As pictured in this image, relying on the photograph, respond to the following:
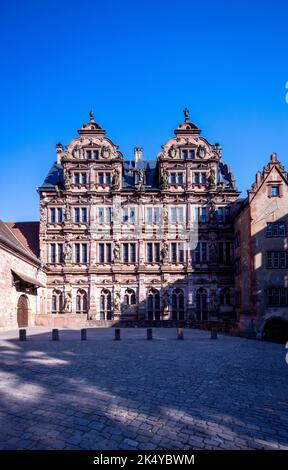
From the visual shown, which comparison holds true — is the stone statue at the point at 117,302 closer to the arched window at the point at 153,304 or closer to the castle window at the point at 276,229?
the arched window at the point at 153,304

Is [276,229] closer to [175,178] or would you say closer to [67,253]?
[175,178]

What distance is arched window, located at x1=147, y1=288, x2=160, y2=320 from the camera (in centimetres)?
3164

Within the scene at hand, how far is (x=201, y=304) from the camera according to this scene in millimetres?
31766

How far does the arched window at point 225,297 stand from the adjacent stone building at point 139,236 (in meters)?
0.10

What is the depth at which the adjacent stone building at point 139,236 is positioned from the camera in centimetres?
3164

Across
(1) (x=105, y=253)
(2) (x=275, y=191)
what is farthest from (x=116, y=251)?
(2) (x=275, y=191)

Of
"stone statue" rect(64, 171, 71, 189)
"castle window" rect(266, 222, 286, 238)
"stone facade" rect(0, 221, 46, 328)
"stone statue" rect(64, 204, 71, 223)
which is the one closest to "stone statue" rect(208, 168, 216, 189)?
"castle window" rect(266, 222, 286, 238)

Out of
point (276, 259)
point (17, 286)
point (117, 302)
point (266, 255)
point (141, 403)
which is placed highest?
point (266, 255)

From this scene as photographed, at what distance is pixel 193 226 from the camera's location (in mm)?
32469

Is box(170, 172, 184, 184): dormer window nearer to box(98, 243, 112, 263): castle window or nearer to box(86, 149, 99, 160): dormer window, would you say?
box(86, 149, 99, 160): dormer window

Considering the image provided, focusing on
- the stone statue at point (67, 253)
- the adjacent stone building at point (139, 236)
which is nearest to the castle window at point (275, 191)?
the adjacent stone building at point (139, 236)

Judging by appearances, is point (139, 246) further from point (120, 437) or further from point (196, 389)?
point (120, 437)

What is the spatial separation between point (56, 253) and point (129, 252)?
783 cm

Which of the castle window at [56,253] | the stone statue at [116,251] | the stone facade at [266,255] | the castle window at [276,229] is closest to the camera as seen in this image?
the stone facade at [266,255]
